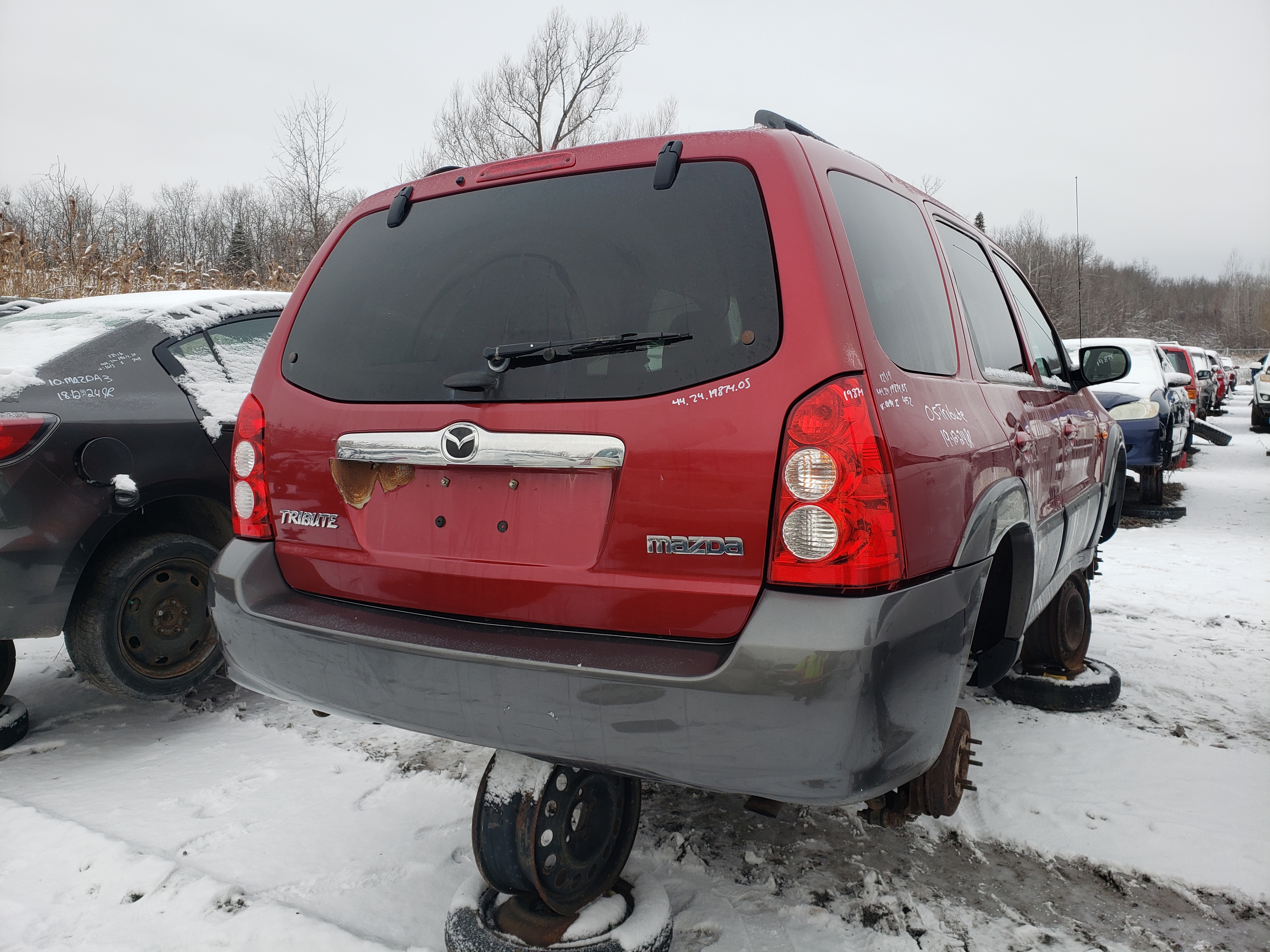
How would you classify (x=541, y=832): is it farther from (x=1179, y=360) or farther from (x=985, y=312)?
(x=1179, y=360)

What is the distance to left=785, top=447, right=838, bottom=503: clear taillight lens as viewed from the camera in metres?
1.58

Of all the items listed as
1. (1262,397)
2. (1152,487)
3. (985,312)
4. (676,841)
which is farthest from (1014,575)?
(1262,397)

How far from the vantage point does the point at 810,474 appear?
5.21 ft

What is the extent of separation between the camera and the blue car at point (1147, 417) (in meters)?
8.66

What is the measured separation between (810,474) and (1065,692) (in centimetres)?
281

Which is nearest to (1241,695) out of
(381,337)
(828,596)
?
(828,596)

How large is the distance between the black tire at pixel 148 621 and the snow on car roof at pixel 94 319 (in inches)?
30.0

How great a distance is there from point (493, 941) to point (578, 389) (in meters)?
1.32

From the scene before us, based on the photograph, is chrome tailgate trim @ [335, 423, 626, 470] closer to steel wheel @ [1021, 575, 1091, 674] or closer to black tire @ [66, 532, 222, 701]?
black tire @ [66, 532, 222, 701]

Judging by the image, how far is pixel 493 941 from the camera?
1.97 metres

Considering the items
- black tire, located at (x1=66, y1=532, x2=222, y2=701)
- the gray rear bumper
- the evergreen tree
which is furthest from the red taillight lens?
the evergreen tree

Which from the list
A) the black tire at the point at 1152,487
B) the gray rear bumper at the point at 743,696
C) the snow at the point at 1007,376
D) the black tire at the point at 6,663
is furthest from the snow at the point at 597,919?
the black tire at the point at 1152,487

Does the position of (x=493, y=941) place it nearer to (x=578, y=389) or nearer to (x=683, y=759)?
(x=683, y=759)

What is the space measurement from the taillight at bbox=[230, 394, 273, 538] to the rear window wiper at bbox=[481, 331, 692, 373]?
760 mm
